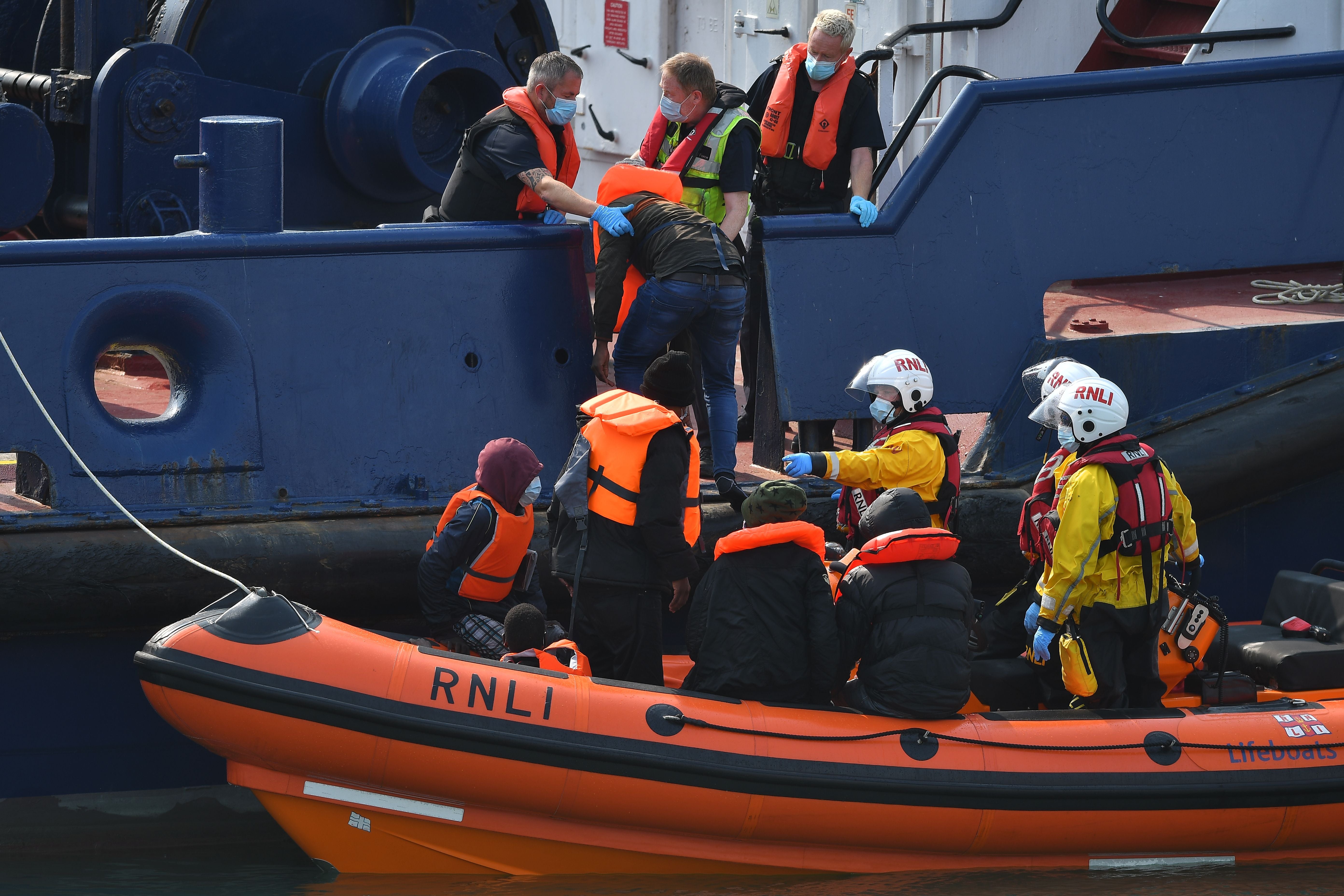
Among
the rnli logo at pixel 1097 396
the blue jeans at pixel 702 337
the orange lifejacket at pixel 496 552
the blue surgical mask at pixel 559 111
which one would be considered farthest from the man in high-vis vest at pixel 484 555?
the rnli logo at pixel 1097 396

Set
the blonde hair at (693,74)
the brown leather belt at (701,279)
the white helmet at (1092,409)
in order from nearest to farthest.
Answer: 1. the white helmet at (1092,409)
2. the brown leather belt at (701,279)
3. the blonde hair at (693,74)

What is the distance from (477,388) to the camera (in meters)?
5.02

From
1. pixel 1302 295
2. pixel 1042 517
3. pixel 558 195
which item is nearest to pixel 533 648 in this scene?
pixel 558 195

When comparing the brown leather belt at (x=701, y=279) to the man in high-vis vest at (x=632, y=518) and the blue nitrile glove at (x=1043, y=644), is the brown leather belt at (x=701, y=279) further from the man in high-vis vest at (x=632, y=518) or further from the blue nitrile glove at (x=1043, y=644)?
the blue nitrile glove at (x=1043, y=644)

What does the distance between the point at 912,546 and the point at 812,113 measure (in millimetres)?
2169

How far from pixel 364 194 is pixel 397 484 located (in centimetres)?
238

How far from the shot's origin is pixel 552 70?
4922mm

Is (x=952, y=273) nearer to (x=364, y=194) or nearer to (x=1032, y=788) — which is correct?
(x=1032, y=788)

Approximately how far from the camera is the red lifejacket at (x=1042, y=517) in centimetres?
458

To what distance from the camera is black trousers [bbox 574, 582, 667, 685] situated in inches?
171

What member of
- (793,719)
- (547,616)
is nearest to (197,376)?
(547,616)

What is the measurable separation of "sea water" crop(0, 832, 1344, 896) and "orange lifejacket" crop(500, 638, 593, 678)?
60cm

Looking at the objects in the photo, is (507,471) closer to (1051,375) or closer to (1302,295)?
(1051,375)

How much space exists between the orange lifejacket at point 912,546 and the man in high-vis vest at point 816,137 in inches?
49.1
